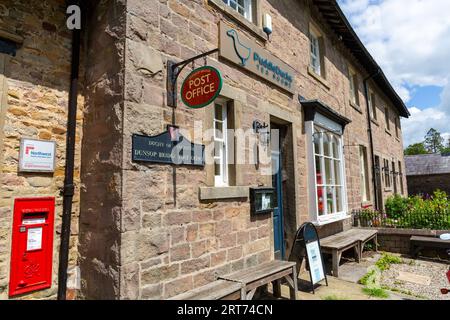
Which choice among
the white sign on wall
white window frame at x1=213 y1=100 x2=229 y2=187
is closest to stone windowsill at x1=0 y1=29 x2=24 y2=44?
the white sign on wall

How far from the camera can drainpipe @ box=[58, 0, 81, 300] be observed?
3357 millimetres

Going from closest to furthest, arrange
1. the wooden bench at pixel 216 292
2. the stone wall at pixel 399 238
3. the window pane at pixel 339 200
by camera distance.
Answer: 1. the wooden bench at pixel 216 292
2. the window pane at pixel 339 200
3. the stone wall at pixel 399 238

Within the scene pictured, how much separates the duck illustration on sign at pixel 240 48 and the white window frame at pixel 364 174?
24.9 feet

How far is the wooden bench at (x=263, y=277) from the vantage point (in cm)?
392

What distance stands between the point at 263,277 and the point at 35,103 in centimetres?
350

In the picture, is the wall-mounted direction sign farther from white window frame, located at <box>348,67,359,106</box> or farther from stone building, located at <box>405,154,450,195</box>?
stone building, located at <box>405,154,450,195</box>

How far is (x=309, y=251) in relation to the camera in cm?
525

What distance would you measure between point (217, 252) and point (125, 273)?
140 cm

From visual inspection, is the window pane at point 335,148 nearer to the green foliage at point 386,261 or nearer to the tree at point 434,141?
the green foliage at point 386,261

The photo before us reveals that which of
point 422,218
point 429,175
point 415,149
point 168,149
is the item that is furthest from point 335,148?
point 415,149

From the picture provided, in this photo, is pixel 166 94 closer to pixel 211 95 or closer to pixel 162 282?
pixel 211 95

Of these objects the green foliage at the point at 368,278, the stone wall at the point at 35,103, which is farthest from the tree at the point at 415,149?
the stone wall at the point at 35,103

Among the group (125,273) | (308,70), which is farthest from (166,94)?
(308,70)

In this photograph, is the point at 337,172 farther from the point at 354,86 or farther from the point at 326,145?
the point at 354,86
